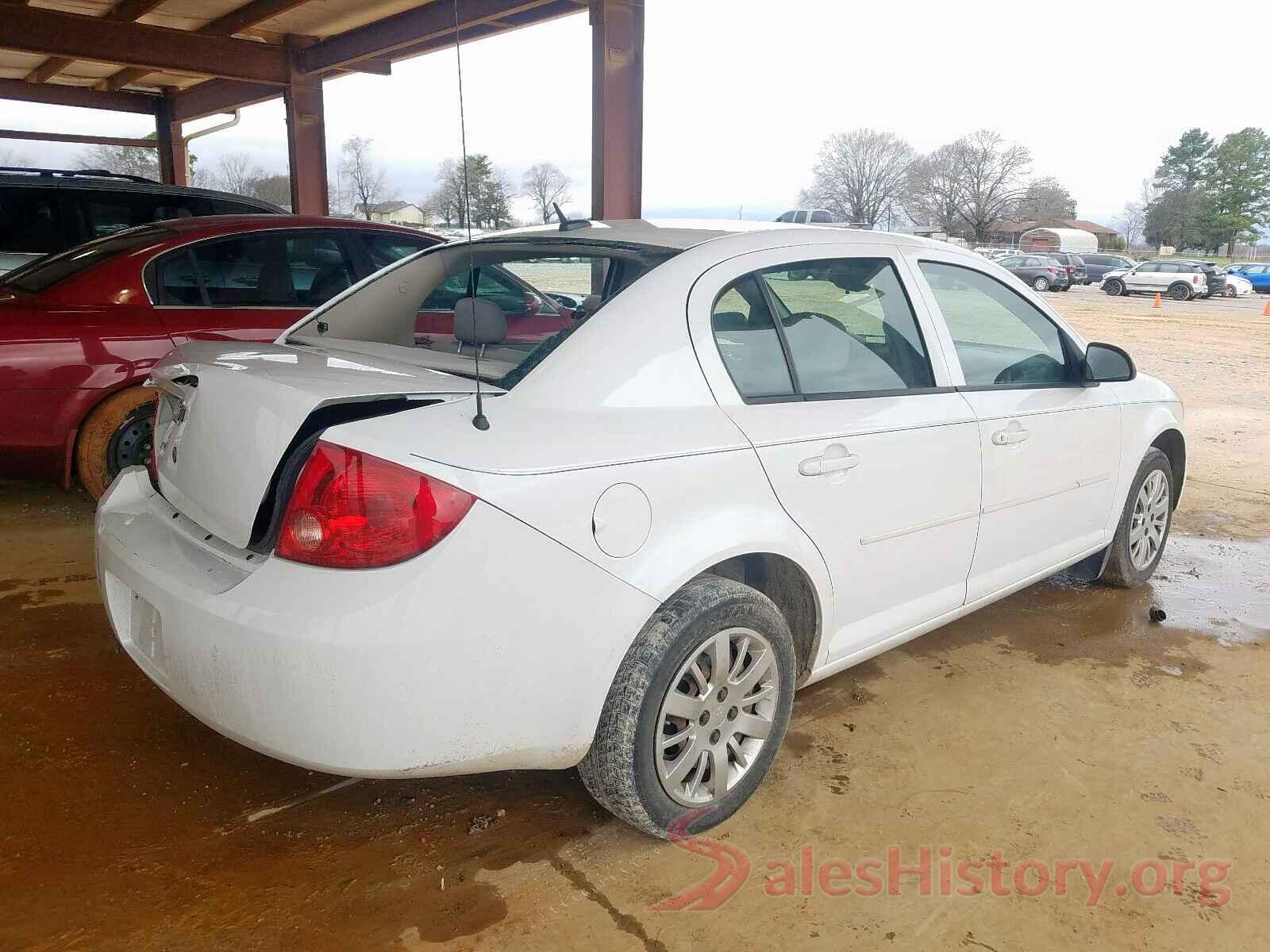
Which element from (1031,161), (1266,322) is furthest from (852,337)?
(1031,161)

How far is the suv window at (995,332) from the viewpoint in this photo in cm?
306

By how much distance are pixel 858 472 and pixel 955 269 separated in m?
1.05

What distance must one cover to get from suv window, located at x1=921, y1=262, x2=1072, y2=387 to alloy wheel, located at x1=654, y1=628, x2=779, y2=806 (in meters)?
1.21

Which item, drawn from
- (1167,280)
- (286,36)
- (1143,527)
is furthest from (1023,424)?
(1167,280)

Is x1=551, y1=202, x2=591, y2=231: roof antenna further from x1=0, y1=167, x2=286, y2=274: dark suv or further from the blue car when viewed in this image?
the blue car

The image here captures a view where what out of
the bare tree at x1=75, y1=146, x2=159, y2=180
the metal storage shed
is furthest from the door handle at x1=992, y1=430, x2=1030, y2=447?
the metal storage shed

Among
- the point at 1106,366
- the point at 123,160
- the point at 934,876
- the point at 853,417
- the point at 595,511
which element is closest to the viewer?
the point at 595,511

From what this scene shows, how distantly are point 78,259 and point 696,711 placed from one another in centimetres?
411

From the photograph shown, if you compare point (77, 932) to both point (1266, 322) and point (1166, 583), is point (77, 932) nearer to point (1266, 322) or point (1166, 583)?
point (1166, 583)

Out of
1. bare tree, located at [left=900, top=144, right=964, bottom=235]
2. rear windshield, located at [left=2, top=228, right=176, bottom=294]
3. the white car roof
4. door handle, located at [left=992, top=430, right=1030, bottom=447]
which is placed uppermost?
bare tree, located at [left=900, top=144, right=964, bottom=235]

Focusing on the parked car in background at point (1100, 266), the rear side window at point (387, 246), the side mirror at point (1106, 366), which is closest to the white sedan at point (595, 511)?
the side mirror at point (1106, 366)

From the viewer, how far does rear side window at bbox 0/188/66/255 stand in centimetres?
682

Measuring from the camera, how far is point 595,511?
201 cm

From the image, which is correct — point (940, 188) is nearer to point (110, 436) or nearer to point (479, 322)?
point (110, 436)
